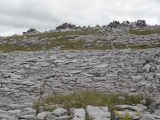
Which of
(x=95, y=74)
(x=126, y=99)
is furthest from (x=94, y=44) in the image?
(x=126, y=99)

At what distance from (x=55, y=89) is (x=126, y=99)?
16.6 ft

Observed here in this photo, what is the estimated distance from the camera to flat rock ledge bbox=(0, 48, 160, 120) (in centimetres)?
874

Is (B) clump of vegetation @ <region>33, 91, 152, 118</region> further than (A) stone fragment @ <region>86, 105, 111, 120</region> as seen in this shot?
Yes

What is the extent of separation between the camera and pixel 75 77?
467 inches

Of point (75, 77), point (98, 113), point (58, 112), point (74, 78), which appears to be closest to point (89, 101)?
point (98, 113)

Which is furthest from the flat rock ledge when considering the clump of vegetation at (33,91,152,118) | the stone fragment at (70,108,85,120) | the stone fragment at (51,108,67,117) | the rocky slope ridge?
the stone fragment at (70,108,85,120)

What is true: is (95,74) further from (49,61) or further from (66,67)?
(49,61)

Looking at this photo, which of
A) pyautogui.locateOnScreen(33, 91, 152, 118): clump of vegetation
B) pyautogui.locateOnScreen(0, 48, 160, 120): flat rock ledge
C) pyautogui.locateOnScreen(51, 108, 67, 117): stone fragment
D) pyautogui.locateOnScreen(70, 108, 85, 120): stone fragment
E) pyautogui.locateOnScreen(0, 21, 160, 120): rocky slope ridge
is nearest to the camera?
pyautogui.locateOnScreen(70, 108, 85, 120): stone fragment

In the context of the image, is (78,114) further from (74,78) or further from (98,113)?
(74,78)

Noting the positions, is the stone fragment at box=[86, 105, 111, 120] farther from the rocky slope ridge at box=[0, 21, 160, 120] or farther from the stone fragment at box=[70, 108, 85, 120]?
the rocky slope ridge at box=[0, 21, 160, 120]

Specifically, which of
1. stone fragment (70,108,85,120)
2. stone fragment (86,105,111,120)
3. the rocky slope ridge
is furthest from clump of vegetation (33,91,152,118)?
the rocky slope ridge

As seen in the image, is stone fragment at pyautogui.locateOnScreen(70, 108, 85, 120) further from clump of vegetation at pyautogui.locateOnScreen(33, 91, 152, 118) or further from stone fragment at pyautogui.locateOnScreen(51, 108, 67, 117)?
clump of vegetation at pyautogui.locateOnScreen(33, 91, 152, 118)

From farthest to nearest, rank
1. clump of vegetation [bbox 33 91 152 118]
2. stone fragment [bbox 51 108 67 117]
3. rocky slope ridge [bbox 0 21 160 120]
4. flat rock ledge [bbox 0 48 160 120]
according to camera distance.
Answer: flat rock ledge [bbox 0 48 160 120], rocky slope ridge [bbox 0 21 160 120], clump of vegetation [bbox 33 91 152 118], stone fragment [bbox 51 108 67 117]

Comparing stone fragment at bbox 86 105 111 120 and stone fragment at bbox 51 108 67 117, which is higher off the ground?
stone fragment at bbox 51 108 67 117
